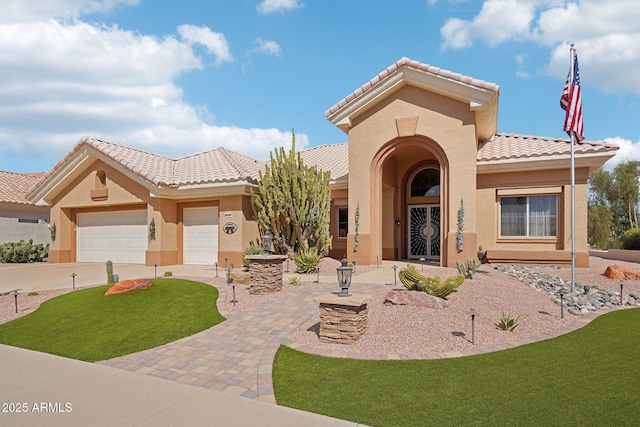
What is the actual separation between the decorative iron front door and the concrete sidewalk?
50.9ft

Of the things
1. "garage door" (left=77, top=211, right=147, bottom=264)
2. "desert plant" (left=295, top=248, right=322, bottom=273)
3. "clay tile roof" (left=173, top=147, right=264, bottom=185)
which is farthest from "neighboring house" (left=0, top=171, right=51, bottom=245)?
"desert plant" (left=295, top=248, right=322, bottom=273)

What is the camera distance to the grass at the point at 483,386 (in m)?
4.18

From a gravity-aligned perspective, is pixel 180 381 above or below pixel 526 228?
below

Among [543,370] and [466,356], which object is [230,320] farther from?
[543,370]

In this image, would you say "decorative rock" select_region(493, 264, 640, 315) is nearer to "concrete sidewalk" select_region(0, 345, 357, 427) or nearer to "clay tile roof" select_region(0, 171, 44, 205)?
"concrete sidewalk" select_region(0, 345, 357, 427)

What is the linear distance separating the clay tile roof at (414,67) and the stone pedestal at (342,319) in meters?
10.8

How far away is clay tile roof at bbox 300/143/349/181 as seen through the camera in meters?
20.7

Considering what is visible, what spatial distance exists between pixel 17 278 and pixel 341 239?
14.5 meters

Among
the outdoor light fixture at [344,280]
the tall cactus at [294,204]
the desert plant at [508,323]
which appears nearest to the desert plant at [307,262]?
the tall cactus at [294,204]

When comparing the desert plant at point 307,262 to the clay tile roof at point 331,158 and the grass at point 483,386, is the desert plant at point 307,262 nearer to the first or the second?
the clay tile roof at point 331,158

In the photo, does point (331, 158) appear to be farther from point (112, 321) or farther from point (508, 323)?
point (508, 323)

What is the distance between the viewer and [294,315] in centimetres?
848

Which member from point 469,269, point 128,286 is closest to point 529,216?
point 469,269

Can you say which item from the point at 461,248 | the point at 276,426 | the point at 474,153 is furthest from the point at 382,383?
the point at 474,153
